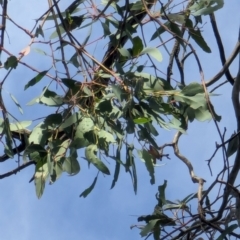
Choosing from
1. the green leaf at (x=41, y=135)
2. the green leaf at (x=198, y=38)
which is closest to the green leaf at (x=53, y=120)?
the green leaf at (x=41, y=135)

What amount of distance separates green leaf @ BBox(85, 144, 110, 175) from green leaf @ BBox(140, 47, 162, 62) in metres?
0.25

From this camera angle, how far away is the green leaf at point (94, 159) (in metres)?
1.45

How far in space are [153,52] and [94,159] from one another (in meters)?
0.28

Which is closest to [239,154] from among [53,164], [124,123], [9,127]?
[124,123]

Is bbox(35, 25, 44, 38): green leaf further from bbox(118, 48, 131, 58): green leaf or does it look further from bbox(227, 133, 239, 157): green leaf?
bbox(227, 133, 239, 157): green leaf

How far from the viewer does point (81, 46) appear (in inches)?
60.9

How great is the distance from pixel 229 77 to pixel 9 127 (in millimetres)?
→ 684

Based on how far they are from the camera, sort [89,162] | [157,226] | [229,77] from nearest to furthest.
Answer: [89,162] → [157,226] → [229,77]

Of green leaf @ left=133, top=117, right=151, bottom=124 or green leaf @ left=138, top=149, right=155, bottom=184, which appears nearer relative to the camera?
green leaf @ left=133, top=117, right=151, bottom=124

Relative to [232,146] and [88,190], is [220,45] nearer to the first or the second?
[232,146]

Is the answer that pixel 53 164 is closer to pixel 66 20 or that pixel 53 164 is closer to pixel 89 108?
pixel 89 108

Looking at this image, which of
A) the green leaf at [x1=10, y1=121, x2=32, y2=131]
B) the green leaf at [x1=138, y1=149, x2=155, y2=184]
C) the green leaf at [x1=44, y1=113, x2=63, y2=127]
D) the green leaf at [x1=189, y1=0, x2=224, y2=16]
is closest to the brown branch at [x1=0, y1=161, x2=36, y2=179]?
the green leaf at [x1=10, y1=121, x2=32, y2=131]

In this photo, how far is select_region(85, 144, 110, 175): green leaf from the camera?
1.45 meters

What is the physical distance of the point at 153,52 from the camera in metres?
1.53
